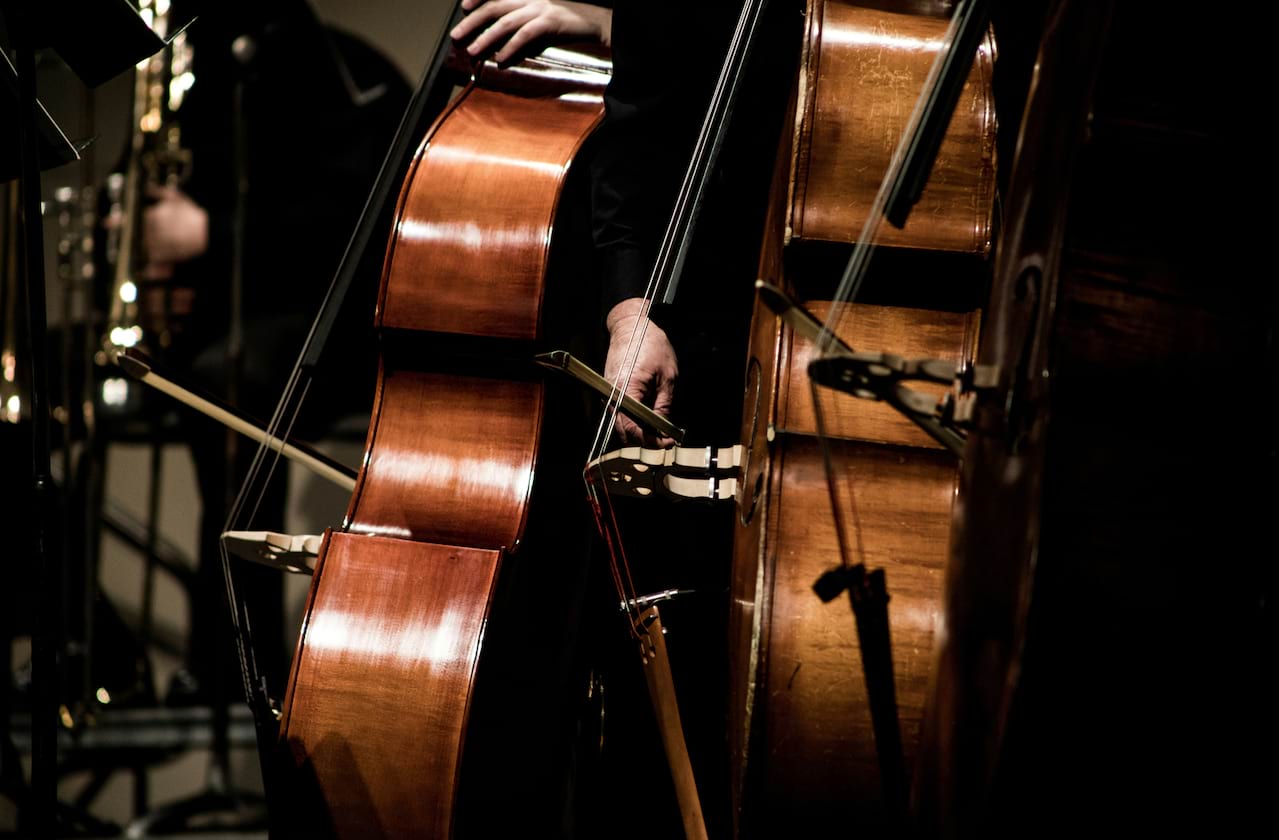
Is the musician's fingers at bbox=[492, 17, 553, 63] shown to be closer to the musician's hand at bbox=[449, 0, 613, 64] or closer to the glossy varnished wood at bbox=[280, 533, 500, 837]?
the musician's hand at bbox=[449, 0, 613, 64]

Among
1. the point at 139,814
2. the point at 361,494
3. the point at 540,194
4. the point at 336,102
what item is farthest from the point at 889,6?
the point at 139,814

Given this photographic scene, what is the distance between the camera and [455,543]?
1.27 metres

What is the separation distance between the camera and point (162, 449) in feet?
9.15

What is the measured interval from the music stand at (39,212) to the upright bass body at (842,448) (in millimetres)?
618

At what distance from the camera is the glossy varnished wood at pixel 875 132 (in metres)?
1.02

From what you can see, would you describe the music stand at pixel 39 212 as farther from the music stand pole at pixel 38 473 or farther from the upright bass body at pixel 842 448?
the upright bass body at pixel 842 448

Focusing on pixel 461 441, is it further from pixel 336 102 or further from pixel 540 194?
pixel 336 102

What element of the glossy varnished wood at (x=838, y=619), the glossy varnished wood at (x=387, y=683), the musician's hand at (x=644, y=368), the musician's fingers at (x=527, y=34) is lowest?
the glossy varnished wood at (x=387, y=683)

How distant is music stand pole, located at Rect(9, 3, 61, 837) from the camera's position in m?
0.99

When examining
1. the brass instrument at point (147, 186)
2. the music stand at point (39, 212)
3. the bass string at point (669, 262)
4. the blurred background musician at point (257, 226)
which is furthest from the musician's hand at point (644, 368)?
the brass instrument at point (147, 186)

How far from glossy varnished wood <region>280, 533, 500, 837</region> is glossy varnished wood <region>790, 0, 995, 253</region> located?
508 millimetres

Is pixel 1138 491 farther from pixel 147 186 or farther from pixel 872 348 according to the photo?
pixel 147 186

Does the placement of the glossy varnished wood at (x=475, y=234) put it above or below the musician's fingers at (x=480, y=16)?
below

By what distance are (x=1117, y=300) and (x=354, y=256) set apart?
113 cm
